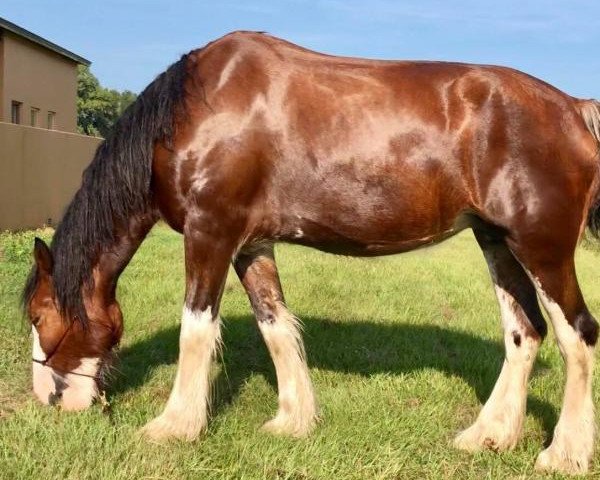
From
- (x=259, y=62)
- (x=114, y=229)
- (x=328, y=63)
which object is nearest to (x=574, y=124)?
(x=328, y=63)

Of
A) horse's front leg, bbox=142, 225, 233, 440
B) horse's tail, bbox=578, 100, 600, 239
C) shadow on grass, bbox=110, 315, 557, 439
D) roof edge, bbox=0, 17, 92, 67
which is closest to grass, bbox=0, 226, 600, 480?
shadow on grass, bbox=110, 315, 557, 439

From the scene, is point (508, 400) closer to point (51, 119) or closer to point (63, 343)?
point (63, 343)

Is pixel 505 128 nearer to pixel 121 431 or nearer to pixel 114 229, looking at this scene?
pixel 114 229

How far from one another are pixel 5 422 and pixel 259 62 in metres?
2.34

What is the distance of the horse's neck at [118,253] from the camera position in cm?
388

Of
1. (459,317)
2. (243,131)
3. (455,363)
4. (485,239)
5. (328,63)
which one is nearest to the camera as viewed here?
(243,131)

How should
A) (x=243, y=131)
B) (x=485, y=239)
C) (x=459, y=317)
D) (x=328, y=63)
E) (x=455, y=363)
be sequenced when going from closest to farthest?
(x=243, y=131) < (x=328, y=63) < (x=485, y=239) < (x=455, y=363) < (x=459, y=317)

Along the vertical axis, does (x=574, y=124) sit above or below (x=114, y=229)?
above

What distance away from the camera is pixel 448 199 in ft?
11.7

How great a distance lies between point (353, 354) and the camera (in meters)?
5.38

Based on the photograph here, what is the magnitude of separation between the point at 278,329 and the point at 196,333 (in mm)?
620

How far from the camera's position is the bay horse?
3.50m

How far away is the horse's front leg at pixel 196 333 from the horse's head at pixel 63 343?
57 cm

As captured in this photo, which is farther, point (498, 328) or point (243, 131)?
point (498, 328)
